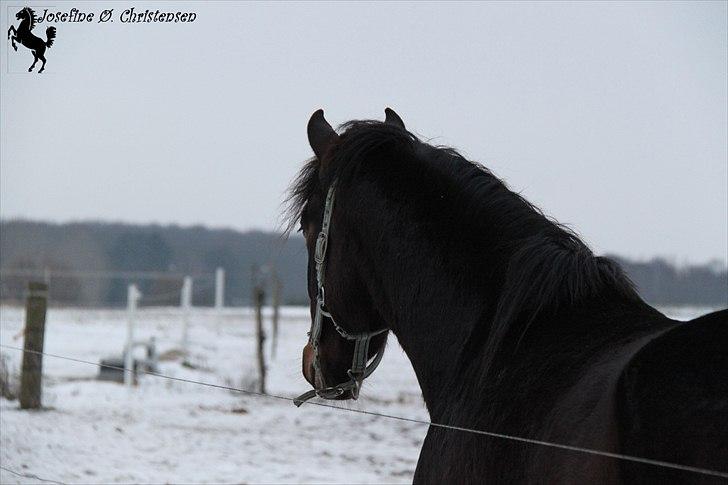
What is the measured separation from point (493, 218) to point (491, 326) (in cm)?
33

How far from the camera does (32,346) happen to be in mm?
7461

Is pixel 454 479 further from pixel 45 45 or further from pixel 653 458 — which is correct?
A: pixel 45 45

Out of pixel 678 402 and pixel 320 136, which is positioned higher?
pixel 320 136

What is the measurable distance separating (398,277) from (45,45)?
647 cm

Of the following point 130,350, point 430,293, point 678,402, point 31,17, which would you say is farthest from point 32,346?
point 678,402

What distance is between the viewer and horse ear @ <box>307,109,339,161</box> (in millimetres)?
2670

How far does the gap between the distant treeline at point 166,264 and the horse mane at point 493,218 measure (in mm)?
245

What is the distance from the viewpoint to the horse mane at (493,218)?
198cm

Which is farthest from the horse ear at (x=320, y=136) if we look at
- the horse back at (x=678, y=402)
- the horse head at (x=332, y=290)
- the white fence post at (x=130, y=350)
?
the white fence post at (x=130, y=350)

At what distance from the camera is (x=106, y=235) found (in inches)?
1153

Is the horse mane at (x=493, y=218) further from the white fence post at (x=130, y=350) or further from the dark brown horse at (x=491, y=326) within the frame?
the white fence post at (x=130, y=350)

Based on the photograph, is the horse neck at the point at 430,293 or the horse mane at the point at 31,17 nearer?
the horse neck at the point at 430,293

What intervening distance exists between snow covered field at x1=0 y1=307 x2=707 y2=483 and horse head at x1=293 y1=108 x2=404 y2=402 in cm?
34

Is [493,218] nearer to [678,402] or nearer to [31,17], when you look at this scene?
[678,402]
